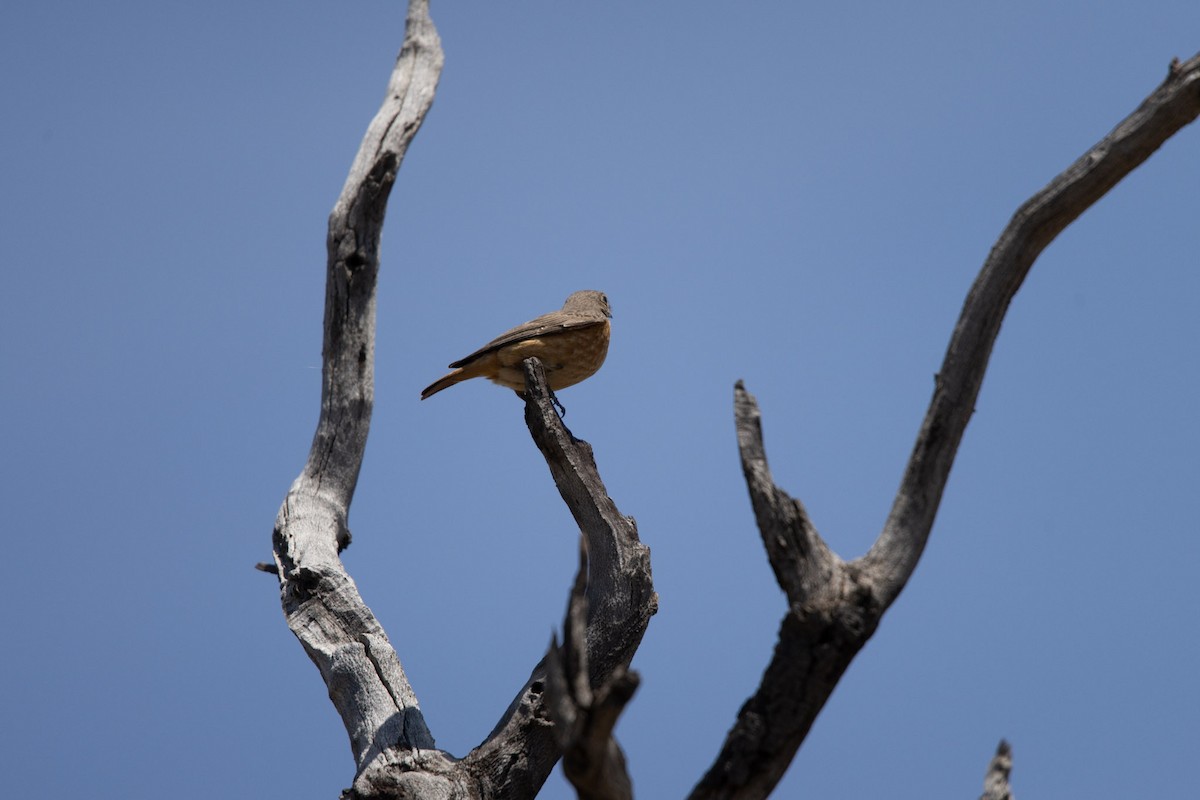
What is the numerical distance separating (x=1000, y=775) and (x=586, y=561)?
1530 millimetres

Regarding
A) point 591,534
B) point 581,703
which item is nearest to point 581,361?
point 591,534

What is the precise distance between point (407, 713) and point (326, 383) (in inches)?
77.4

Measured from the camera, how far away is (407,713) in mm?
4793

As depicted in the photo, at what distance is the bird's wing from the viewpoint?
6188 mm

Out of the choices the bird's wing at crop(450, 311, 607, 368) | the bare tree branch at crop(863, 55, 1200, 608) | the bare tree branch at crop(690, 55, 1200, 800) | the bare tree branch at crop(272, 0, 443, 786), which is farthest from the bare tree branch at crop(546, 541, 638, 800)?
the bird's wing at crop(450, 311, 607, 368)

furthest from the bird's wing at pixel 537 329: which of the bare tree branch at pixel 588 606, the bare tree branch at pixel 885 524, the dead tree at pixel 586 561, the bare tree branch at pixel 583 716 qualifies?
the bare tree branch at pixel 583 716

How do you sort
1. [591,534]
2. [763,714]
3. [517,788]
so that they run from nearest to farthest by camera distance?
[763,714], [517,788], [591,534]

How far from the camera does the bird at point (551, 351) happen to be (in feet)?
20.3

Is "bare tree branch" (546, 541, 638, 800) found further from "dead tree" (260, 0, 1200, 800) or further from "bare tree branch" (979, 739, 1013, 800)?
"bare tree branch" (979, 739, 1013, 800)

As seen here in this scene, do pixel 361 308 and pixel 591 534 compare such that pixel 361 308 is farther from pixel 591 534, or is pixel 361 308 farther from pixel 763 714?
pixel 763 714

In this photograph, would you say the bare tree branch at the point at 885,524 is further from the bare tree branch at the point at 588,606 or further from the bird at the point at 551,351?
the bird at the point at 551,351

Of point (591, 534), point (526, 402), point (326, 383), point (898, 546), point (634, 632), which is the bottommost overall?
point (898, 546)

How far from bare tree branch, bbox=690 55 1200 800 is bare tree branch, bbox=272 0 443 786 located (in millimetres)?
1980

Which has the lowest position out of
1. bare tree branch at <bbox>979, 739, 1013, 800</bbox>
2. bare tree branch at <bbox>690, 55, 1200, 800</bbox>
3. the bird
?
bare tree branch at <bbox>979, 739, 1013, 800</bbox>
